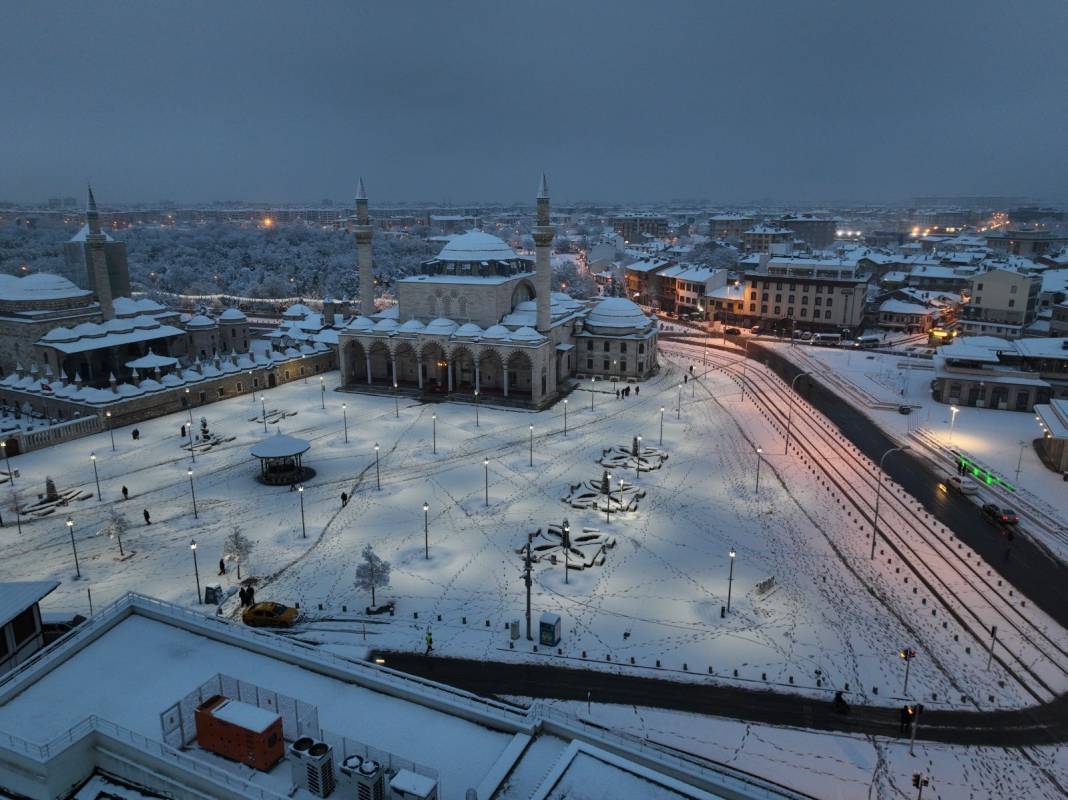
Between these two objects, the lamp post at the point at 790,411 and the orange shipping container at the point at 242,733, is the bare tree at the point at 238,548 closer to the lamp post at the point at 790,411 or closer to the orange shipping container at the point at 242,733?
the orange shipping container at the point at 242,733

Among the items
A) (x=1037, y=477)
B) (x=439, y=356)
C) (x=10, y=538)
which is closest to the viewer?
(x=10, y=538)

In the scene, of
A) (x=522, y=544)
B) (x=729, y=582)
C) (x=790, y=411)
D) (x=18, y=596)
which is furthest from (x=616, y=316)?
(x=18, y=596)

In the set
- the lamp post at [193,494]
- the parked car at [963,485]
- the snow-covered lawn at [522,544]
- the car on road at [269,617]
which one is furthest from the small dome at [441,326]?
the parked car at [963,485]

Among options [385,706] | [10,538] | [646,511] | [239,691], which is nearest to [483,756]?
[385,706]

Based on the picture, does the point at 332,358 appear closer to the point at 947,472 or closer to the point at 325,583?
the point at 325,583

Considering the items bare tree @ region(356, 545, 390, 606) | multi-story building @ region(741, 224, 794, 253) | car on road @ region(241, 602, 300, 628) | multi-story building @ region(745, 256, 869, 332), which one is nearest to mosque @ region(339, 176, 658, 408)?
multi-story building @ region(745, 256, 869, 332)

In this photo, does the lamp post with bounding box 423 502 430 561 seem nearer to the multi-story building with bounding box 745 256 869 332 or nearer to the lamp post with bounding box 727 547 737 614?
the lamp post with bounding box 727 547 737 614
